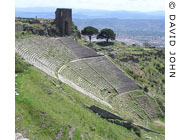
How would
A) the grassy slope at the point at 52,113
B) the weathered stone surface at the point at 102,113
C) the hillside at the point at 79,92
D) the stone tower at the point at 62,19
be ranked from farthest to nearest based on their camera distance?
the stone tower at the point at 62,19, the weathered stone surface at the point at 102,113, the hillside at the point at 79,92, the grassy slope at the point at 52,113

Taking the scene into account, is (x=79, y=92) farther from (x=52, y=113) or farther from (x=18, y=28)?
(x=18, y=28)

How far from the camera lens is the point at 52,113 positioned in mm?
15336

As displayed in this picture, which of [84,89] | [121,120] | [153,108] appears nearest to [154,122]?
[153,108]

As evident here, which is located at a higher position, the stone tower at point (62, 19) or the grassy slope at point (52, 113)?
the stone tower at point (62, 19)

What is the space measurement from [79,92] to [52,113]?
7451 millimetres

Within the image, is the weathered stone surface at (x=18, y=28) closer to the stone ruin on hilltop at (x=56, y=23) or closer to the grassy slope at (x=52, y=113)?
the stone ruin on hilltop at (x=56, y=23)

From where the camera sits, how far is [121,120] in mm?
20453

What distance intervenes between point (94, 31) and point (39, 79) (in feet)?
116

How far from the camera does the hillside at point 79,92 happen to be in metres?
14.7

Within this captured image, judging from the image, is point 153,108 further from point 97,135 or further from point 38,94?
point 38,94

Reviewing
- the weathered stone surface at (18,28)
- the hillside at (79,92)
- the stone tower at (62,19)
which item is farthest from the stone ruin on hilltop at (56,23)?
the weathered stone surface at (18,28)

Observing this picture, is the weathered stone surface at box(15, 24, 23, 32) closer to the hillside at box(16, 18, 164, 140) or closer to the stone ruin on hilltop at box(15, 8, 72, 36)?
the hillside at box(16, 18, 164, 140)

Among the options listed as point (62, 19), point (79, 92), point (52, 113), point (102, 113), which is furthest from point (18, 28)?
point (52, 113)

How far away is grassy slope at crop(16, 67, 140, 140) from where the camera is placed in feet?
45.5
